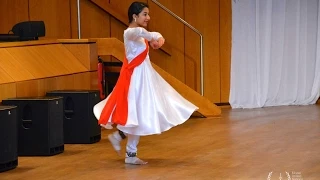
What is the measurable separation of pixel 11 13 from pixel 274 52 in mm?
3553

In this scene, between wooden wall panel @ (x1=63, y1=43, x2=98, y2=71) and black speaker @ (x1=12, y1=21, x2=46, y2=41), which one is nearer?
black speaker @ (x1=12, y1=21, x2=46, y2=41)

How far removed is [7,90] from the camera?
268 inches

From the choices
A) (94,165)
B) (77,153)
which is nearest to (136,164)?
(94,165)

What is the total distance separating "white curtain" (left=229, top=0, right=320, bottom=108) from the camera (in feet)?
33.5

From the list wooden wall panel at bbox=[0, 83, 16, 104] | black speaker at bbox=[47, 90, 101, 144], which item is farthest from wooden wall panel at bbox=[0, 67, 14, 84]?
black speaker at bbox=[47, 90, 101, 144]

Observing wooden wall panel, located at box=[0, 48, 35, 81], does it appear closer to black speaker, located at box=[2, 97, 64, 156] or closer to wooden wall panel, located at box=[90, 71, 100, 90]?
black speaker, located at box=[2, 97, 64, 156]

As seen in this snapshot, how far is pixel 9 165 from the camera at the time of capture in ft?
19.7

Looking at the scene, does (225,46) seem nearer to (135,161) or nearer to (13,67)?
(13,67)

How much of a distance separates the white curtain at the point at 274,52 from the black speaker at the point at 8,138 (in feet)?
15.6

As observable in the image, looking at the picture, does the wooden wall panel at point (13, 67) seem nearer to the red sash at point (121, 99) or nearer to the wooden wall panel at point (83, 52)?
the wooden wall panel at point (83, 52)

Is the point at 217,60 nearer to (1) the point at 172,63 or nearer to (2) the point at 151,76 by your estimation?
(1) the point at 172,63

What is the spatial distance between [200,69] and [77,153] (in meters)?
3.74

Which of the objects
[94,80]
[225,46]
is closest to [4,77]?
[94,80]

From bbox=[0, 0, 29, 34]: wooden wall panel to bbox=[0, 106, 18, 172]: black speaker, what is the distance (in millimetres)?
4047
